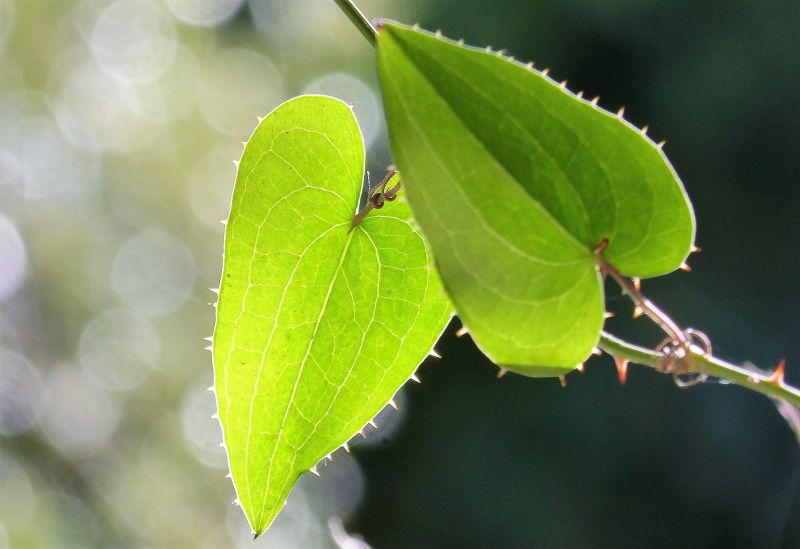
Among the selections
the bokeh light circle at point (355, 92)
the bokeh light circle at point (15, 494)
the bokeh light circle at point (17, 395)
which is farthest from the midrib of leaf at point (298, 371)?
the bokeh light circle at point (17, 395)

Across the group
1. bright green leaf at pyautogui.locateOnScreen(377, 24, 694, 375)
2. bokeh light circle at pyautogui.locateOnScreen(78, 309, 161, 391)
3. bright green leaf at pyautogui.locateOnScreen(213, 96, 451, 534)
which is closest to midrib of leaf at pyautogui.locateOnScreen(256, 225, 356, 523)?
bright green leaf at pyautogui.locateOnScreen(213, 96, 451, 534)

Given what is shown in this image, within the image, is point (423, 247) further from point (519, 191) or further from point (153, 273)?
point (153, 273)

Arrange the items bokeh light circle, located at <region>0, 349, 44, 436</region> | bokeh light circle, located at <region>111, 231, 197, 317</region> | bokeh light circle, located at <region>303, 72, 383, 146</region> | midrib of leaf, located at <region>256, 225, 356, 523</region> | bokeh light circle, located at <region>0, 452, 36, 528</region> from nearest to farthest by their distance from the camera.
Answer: midrib of leaf, located at <region>256, 225, 356, 523</region>
bokeh light circle, located at <region>303, 72, 383, 146</region>
bokeh light circle, located at <region>0, 452, 36, 528</region>
bokeh light circle, located at <region>0, 349, 44, 436</region>
bokeh light circle, located at <region>111, 231, 197, 317</region>

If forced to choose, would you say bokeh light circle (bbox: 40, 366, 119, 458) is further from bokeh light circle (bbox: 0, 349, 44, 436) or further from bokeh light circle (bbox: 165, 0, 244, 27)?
bokeh light circle (bbox: 165, 0, 244, 27)

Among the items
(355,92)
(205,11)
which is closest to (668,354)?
(355,92)

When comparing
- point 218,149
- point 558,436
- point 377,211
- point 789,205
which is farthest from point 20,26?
point 377,211

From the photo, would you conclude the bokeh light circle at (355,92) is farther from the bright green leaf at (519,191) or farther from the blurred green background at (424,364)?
the bright green leaf at (519,191)

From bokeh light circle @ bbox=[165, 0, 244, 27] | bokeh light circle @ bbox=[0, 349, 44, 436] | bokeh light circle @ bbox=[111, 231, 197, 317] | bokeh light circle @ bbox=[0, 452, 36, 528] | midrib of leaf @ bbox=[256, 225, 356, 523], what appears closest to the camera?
midrib of leaf @ bbox=[256, 225, 356, 523]
